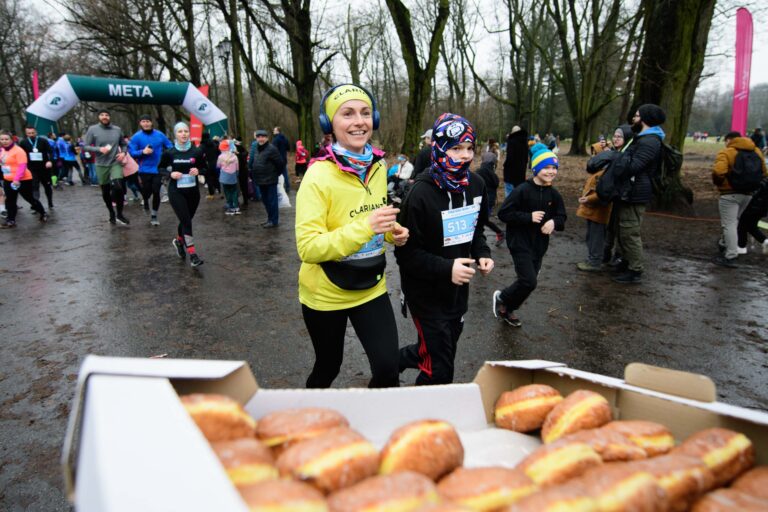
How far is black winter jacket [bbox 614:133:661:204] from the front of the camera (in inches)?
234

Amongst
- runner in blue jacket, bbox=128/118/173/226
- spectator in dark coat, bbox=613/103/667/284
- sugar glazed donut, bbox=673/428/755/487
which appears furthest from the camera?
runner in blue jacket, bbox=128/118/173/226

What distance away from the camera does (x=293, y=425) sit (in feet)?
3.84

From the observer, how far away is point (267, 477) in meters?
0.99

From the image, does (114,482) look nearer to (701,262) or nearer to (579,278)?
(579,278)

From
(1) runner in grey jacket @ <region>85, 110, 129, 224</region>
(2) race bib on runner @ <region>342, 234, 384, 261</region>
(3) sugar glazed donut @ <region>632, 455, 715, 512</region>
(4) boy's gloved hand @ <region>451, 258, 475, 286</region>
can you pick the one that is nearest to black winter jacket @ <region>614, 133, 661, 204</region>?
(4) boy's gloved hand @ <region>451, 258, 475, 286</region>

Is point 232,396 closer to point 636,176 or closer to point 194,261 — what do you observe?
point 636,176

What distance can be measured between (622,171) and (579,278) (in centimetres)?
159

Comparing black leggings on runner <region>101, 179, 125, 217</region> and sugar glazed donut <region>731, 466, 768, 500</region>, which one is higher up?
black leggings on runner <region>101, 179, 125, 217</region>

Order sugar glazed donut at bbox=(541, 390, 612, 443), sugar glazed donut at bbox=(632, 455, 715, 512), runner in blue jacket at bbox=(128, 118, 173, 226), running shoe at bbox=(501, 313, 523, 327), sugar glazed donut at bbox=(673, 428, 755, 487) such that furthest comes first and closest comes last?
runner in blue jacket at bbox=(128, 118, 173, 226), running shoe at bbox=(501, 313, 523, 327), sugar glazed donut at bbox=(541, 390, 612, 443), sugar glazed donut at bbox=(673, 428, 755, 487), sugar glazed donut at bbox=(632, 455, 715, 512)

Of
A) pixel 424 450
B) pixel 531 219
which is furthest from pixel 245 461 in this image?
pixel 531 219

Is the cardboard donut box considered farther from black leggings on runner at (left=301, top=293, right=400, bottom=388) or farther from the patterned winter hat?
A: the patterned winter hat

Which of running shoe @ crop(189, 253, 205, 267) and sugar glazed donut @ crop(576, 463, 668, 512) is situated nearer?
sugar glazed donut @ crop(576, 463, 668, 512)

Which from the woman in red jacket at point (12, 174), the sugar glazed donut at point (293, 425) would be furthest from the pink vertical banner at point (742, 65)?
the woman in red jacket at point (12, 174)

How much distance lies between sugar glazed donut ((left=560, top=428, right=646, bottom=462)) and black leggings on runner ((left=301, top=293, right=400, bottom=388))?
141 cm
